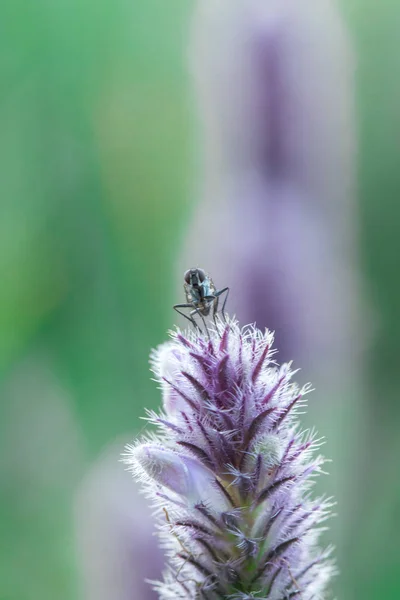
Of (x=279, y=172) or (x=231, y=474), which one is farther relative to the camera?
(x=279, y=172)

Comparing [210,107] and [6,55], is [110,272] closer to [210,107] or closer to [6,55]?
[210,107]

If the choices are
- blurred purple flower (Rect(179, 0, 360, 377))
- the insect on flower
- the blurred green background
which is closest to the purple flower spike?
the insect on flower

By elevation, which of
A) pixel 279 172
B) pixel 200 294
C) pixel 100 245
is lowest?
pixel 200 294

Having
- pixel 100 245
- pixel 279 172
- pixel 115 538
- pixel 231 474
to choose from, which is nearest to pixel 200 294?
pixel 231 474

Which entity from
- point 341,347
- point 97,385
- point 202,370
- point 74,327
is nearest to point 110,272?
point 74,327

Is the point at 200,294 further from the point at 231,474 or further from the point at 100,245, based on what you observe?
the point at 100,245

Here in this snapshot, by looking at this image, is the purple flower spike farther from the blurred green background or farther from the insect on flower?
the blurred green background
